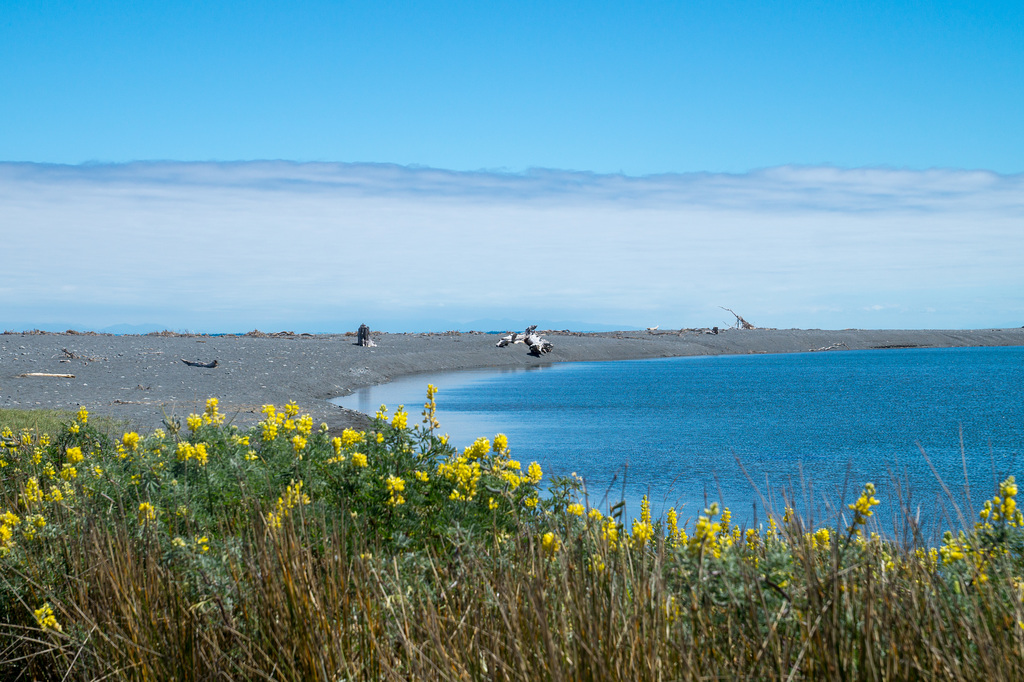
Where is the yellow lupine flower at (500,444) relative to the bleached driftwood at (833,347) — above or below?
above

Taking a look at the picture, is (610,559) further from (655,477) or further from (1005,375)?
(1005,375)

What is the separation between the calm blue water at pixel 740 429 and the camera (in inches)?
537

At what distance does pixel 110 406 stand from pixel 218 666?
16682 millimetres

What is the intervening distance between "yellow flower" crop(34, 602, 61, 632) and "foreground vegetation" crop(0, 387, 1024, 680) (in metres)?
0.01

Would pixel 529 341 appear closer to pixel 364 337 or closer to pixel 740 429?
pixel 364 337

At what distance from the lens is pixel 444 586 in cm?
372

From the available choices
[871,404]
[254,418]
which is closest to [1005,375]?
[871,404]

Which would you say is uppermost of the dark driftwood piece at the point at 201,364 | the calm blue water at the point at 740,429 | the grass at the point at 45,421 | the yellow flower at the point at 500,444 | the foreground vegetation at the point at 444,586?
the yellow flower at the point at 500,444

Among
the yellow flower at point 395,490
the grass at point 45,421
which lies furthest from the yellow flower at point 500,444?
the grass at point 45,421

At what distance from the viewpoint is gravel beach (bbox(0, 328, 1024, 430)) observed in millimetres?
19094

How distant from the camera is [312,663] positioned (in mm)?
3160

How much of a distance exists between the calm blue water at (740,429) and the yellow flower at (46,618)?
10.4 ft

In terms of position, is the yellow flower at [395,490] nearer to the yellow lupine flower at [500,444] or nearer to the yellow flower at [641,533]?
the yellow lupine flower at [500,444]

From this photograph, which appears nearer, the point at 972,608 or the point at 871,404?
the point at 972,608
